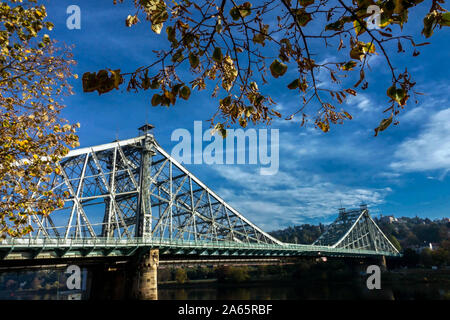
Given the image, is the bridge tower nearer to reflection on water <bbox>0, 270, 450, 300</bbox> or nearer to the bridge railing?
the bridge railing

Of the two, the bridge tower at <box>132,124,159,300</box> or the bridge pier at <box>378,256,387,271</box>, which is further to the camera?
the bridge pier at <box>378,256,387,271</box>

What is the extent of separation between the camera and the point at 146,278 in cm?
2509

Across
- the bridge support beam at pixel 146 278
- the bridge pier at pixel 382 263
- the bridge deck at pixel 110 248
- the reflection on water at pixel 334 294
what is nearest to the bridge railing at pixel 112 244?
the bridge deck at pixel 110 248

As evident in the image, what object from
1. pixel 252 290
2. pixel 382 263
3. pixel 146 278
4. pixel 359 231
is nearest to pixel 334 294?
pixel 252 290

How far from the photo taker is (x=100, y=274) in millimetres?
25859

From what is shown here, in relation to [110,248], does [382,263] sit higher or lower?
lower

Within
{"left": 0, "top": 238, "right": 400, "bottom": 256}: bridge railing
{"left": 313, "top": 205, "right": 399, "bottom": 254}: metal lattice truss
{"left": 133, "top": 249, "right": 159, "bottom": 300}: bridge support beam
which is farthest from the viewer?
{"left": 313, "top": 205, "right": 399, "bottom": 254}: metal lattice truss

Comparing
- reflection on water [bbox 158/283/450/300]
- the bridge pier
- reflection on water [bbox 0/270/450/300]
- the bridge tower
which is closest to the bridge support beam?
the bridge tower

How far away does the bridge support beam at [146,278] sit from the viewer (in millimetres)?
24422

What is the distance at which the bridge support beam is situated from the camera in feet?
80.1

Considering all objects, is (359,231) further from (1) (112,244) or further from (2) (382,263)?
(1) (112,244)
